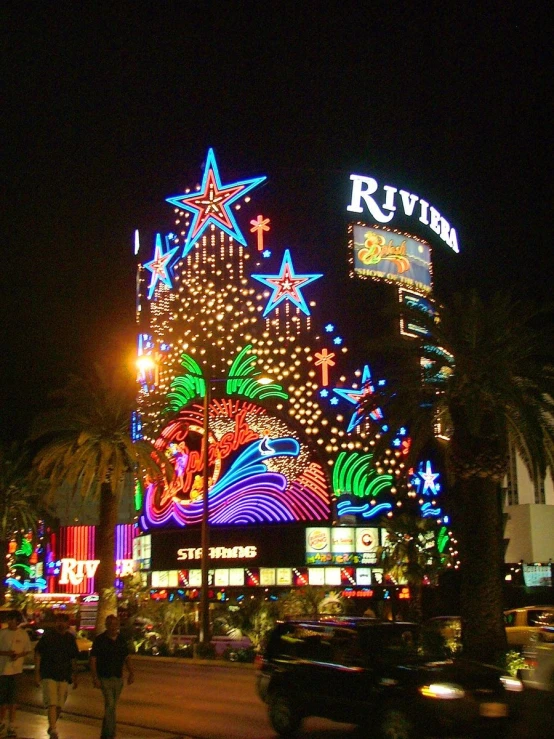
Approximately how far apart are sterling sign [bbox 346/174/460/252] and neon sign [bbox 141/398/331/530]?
53.8 ft

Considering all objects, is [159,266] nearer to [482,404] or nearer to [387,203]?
[387,203]

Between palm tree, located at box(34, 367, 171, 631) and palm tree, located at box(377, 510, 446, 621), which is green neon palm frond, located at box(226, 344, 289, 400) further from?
palm tree, located at box(34, 367, 171, 631)

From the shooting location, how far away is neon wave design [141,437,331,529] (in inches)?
2327

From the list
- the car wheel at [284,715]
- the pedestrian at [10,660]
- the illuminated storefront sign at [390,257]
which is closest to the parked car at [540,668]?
the car wheel at [284,715]

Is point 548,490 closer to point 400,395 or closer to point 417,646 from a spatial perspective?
point 400,395

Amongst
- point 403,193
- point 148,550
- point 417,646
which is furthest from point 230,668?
point 403,193

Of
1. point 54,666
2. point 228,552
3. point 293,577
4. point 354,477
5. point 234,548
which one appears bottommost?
point 54,666

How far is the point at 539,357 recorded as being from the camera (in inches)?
1053

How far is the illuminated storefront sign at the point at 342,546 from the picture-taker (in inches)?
2304

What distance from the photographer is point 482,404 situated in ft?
81.9

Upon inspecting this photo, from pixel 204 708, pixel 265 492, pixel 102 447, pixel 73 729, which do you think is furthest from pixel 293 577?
pixel 73 729

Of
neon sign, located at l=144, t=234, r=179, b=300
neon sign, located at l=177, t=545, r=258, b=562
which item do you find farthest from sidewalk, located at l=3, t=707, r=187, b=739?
neon sign, located at l=144, t=234, r=179, b=300

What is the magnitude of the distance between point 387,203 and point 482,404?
43.6 metres

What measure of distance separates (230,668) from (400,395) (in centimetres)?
1117
